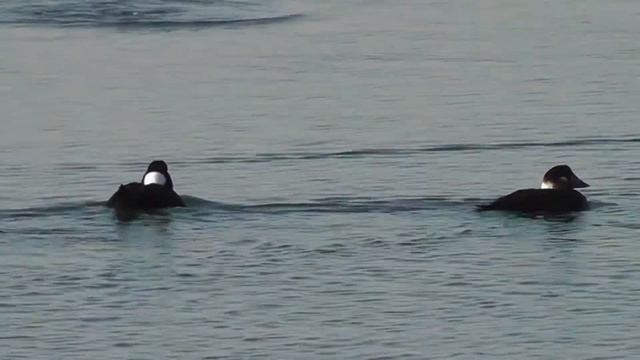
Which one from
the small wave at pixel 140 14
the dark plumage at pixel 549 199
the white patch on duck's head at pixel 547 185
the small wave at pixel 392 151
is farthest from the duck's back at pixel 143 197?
the small wave at pixel 140 14

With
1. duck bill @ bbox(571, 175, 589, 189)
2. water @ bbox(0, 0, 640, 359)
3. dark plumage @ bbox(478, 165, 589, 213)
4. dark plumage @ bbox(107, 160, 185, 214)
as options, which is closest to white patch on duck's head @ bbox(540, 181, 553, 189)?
dark plumage @ bbox(478, 165, 589, 213)

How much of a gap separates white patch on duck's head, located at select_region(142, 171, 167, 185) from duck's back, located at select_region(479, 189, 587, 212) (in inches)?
112

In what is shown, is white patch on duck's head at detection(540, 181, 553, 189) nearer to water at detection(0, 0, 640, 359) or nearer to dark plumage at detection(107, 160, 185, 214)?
water at detection(0, 0, 640, 359)

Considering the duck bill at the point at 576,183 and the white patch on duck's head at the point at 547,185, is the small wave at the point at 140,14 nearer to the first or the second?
the duck bill at the point at 576,183

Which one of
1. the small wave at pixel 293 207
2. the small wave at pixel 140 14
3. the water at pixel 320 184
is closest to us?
the water at pixel 320 184

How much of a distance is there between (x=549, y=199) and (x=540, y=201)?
96 mm

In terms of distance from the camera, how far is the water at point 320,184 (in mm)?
15289

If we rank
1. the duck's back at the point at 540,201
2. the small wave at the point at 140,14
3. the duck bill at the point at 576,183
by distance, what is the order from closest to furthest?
1. the duck's back at the point at 540,201
2. the duck bill at the point at 576,183
3. the small wave at the point at 140,14

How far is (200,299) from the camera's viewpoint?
16094 millimetres

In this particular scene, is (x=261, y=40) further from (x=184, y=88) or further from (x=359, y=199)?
(x=359, y=199)

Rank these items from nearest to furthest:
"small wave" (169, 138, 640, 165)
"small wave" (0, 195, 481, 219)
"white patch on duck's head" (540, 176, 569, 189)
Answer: "small wave" (0, 195, 481, 219) → "white patch on duck's head" (540, 176, 569, 189) → "small wave" (169, 138, 640, 165)

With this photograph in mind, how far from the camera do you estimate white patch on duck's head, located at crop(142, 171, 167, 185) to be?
65.0ft

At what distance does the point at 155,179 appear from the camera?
1983 centimetres

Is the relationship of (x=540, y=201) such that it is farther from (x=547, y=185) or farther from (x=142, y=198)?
(x=142, y=198)
